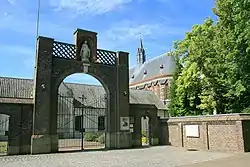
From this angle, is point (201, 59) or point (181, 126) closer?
point (181, 126)

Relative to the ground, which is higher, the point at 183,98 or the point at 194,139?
the point at 183,98

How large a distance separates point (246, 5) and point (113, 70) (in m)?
10.9

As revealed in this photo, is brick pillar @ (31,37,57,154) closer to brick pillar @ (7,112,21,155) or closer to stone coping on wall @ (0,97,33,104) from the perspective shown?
stone coping on wall @ (0,97,33,104)

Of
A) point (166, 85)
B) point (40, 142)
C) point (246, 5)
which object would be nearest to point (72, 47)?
point (40, 142)

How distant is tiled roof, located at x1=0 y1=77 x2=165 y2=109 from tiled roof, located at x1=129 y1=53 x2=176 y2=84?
6574 millimetres

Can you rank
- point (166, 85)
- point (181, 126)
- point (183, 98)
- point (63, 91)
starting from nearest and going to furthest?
point (181, 126) → point (183, 98) → point (63, 91) → point (166, 85)

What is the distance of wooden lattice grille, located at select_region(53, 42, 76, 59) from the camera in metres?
19.2

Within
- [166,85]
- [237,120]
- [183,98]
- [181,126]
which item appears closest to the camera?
[237,120]

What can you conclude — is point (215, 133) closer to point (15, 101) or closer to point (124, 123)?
point (124, 123)

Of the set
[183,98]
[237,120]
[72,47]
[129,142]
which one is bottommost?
[129,142]

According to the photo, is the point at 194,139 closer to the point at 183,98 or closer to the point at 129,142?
the point at 129,142

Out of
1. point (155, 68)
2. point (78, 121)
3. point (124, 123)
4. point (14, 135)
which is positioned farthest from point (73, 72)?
point (155, 68)

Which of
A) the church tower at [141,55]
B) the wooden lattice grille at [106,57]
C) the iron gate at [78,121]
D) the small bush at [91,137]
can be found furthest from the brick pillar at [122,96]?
the church tower at [141,55]

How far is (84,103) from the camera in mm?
37906
